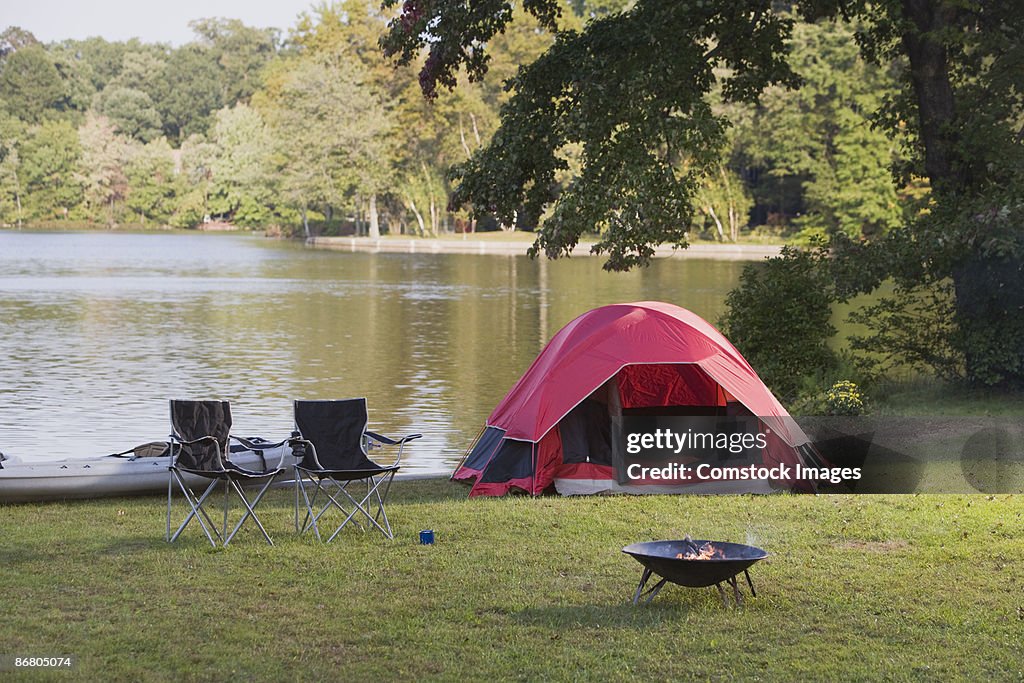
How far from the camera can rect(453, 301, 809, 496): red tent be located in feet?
30.4

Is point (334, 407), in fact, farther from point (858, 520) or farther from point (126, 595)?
point (858, 520)

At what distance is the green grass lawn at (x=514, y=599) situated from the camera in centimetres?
515

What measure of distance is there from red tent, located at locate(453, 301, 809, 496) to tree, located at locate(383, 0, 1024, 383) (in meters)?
1.85

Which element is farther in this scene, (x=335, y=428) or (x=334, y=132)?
(x=334, y=132)

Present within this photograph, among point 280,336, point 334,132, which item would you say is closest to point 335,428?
point 280,336

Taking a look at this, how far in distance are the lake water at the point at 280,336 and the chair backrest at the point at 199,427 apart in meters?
3.63

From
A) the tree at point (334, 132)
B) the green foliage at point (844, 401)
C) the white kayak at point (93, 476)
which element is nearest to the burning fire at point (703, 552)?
the white kayak at point (93, 476)

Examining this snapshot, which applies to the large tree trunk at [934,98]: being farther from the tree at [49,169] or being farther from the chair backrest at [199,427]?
the tree at [49,169]

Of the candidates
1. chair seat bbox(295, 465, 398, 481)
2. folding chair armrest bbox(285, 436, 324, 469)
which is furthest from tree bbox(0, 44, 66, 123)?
chair seat bbox(295, 465, 398, 481)

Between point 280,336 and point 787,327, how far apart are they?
1277 cm

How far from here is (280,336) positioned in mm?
24047

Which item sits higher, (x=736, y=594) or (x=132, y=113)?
(x=132, y=113)

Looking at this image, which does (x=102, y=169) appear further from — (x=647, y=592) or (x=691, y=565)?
(x=691, y=565)

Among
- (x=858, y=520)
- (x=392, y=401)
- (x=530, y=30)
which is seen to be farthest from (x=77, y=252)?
(x=858, y=520)
